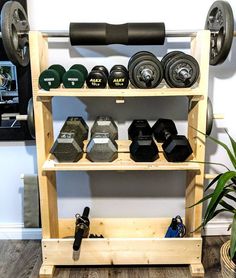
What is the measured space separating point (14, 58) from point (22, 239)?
4.13ft

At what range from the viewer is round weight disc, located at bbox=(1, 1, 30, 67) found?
1.74 m

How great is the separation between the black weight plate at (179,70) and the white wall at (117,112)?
44 centimetres

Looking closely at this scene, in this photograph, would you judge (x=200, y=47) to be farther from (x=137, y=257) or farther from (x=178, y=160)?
(x=137, y=257)

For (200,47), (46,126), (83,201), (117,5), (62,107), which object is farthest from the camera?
(83,201)

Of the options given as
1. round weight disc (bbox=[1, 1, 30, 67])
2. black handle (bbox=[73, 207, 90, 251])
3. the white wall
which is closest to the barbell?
round weight disc (bbox=[1, 1, 30, 67])

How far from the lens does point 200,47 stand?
1.82 m

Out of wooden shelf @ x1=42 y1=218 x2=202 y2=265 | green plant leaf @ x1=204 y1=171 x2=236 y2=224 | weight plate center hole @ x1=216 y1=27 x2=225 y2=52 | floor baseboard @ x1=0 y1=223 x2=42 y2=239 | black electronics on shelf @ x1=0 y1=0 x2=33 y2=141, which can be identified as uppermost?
weight plate center hole @ x1=216 y1=27 x2=225 y2=52

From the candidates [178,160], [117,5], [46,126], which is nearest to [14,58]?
[46,126]

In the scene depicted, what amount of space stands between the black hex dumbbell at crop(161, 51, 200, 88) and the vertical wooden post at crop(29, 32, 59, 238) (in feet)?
2.14

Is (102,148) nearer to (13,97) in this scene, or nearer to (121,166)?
(121,166)

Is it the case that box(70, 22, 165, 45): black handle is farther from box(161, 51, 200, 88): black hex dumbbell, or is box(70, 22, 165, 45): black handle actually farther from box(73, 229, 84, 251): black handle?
box(73, 229, 84, 251): black handle

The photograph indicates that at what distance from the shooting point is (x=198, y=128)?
1909mm

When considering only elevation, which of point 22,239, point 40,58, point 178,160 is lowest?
point 22,239

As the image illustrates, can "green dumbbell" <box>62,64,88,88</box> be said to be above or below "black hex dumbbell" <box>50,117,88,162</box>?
above
